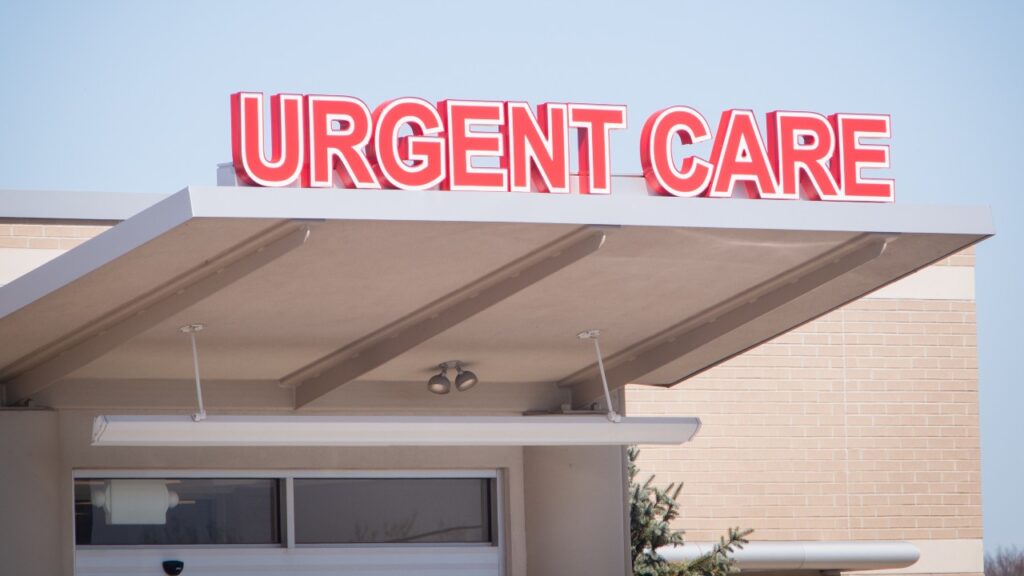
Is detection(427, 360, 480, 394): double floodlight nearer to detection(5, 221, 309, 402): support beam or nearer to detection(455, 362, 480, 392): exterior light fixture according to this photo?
detection(455, 362, 480, 392): exterior light fixture

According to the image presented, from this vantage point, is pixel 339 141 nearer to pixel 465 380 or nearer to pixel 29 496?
pixel 465 380

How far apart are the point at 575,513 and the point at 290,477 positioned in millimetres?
2741

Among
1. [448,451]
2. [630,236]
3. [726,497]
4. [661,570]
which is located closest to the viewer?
[630,236]

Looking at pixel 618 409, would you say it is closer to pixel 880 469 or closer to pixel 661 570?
pixel 661 570

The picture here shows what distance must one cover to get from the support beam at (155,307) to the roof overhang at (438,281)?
0.7 inches

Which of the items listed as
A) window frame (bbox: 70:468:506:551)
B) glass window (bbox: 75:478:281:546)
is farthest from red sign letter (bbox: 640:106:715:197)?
glass window (bbox: 75:478:281:546)

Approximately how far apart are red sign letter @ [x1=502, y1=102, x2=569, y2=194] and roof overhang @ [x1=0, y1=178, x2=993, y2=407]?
0.41 meters

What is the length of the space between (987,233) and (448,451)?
5822 millimetres

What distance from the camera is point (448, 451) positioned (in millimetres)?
15008

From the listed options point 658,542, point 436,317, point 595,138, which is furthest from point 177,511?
point 658,542

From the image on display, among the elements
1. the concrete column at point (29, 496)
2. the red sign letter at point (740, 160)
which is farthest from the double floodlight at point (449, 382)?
the red sign letter at point (740, 160)

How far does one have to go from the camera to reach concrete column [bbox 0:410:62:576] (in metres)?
12.8

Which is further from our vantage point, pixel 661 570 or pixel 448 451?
pixel 661 570

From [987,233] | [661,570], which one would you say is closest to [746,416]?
[661,570]
